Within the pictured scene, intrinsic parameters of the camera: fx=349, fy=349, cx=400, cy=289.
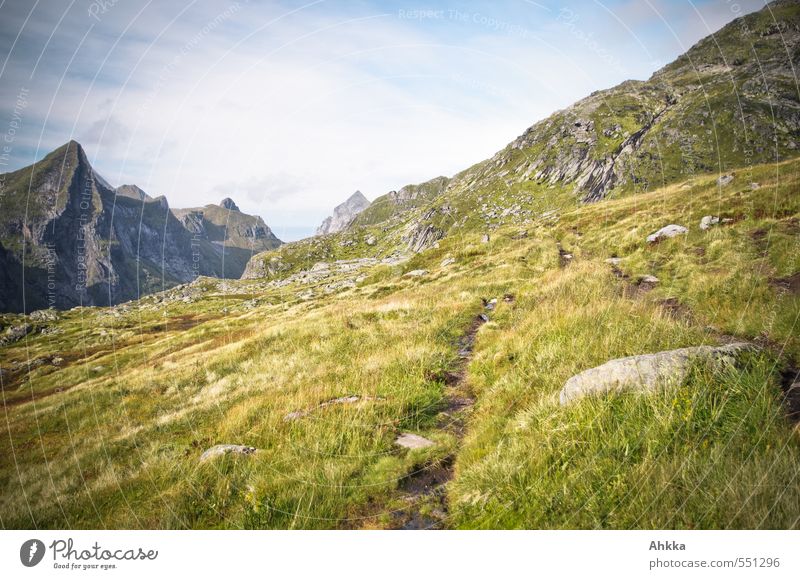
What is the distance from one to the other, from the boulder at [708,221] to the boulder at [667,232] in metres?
0.69

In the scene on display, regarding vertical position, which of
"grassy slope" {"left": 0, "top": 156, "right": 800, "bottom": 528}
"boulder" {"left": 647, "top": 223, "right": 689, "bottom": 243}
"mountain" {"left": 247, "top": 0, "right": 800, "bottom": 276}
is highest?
"mountain" {"left": 247, "top": 0, "right": 800, "bottom": 276}

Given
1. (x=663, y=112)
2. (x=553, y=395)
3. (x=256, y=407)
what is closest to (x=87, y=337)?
(x=256, y=407)

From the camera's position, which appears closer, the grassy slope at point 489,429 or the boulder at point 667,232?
the grassy slope at point 489,429

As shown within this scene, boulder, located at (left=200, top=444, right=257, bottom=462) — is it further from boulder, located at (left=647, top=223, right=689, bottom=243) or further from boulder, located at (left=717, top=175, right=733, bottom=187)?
boulder, located at (left=717, top=175, right=733, bottom=187)

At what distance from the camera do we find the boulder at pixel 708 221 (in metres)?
18.2

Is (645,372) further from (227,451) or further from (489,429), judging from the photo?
(227,451)

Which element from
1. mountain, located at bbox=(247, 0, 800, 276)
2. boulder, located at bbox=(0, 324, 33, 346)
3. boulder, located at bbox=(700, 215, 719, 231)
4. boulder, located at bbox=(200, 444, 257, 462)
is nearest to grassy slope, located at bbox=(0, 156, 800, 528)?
boulder, located at bbox=(200, 444, 257, 462)

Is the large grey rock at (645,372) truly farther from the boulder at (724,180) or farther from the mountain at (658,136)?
the mountain at (658,136)

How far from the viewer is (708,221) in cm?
1855

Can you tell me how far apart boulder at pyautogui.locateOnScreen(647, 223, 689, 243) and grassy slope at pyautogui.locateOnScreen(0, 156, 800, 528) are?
132 inches

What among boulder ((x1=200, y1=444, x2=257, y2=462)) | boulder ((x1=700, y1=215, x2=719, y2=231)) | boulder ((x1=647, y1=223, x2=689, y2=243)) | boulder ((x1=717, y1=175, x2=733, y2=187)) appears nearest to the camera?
boulder ((x1=200, y1=444, x2=257, y2=462))

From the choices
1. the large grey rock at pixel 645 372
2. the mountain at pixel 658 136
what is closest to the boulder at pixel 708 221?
the large grey rock at pixel 645 372

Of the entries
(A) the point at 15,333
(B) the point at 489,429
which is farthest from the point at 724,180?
(A) the point at 15,333

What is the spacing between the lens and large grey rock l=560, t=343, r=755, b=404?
5062mm
